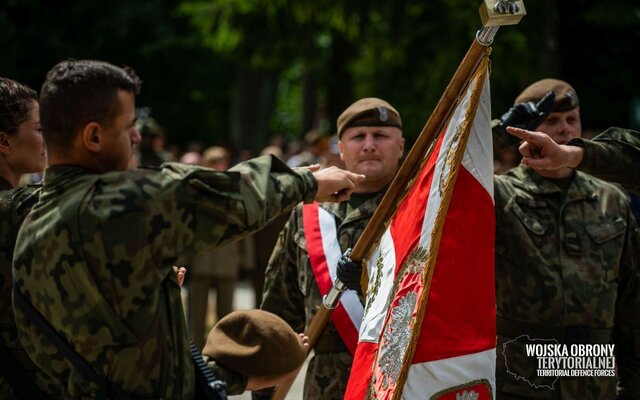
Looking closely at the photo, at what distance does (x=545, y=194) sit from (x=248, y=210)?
2.36 m

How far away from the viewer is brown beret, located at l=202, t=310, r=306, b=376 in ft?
11.9

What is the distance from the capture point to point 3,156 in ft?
13.7

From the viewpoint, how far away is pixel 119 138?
3.18m

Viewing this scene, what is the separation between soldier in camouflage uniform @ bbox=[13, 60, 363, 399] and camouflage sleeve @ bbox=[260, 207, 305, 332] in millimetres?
2116

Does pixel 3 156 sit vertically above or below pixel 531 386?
above

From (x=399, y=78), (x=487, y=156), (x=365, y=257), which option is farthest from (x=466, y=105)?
(x=399, y=78)

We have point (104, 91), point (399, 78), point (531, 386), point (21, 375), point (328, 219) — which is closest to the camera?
point (104, 91)

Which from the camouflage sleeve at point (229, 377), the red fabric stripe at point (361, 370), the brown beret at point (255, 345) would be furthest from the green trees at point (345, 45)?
the camouflage sleeve at point (229, 377)

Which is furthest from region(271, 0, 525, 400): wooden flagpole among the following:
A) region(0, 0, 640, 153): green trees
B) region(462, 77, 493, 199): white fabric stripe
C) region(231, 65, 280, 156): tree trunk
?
region(231, 65, 280, 156): tree trunk

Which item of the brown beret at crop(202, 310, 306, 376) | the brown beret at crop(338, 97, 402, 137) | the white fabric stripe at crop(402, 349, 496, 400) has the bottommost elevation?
the white fabric stripe at crop(402, 349, 496, 400)

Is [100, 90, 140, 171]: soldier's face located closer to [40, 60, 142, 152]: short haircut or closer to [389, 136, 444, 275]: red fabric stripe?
[40, 60, 142, 152]: short haircut

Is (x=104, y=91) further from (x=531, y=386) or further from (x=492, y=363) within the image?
(x=531, y=386)

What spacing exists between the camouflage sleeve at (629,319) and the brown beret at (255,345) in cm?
201

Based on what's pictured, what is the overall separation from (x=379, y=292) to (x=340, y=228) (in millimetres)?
895
